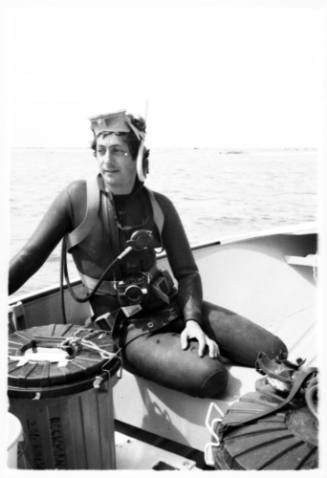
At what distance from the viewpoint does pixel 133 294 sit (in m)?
1.80

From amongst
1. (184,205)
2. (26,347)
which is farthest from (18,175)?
(184,205)

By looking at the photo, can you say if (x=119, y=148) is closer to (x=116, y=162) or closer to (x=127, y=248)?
(x=116, y=162)

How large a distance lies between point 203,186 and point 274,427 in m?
1.39

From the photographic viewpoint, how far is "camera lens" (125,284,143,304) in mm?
1789

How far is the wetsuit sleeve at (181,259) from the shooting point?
193cm

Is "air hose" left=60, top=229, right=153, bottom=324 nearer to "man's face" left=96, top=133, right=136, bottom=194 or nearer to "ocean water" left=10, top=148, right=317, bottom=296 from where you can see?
"ocean water" left=10, top=148, right=317, bottom=296

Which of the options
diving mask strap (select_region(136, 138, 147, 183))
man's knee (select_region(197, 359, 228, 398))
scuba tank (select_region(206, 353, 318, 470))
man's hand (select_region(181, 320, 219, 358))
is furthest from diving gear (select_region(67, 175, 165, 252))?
scuba tank (select_region(206, 353, 318, 470))

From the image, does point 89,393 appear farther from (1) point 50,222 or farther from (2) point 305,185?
(2) point 305,185

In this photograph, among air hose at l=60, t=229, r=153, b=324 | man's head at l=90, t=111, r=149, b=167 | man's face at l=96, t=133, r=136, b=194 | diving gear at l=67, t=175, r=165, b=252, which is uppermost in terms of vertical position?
man's head at l=90, t=111, r=149, b=167

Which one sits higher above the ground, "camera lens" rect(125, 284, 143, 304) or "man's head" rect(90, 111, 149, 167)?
"man's head" rect(90, 111, 149, 167)

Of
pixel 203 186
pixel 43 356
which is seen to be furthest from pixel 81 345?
pixel 203 186

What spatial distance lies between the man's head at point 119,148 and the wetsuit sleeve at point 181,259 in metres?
0.20

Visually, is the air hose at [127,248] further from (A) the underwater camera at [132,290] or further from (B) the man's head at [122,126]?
(B) the man's head at [122,126]

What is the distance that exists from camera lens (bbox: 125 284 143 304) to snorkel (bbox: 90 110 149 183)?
41 centimetres
